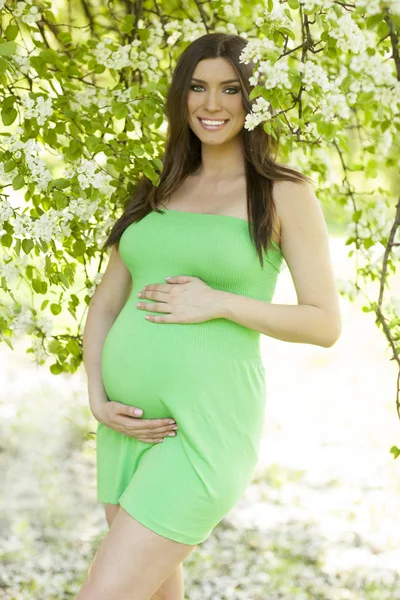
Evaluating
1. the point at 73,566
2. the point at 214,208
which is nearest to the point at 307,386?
the point at 73,566

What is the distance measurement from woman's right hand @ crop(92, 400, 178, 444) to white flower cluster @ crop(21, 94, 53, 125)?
726 mm

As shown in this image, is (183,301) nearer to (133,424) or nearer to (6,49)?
(133,424)

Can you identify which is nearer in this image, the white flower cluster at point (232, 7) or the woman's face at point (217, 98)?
the woman's face at point (217, 98)

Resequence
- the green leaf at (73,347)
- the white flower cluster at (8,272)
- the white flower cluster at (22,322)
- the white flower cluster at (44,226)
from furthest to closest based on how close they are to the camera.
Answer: the green leaf at (73,347) < the white flower cluster at (22,322) < the white flower cluster at (8,272) < the white flower cluster at (44,226)

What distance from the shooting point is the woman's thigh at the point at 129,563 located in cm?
196

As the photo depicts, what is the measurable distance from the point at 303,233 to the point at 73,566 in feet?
8.03

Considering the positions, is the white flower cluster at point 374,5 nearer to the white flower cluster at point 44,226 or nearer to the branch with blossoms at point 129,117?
the branch with blossoms at point 129,117

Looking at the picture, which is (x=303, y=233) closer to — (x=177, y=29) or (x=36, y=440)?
(x=177, y=29)

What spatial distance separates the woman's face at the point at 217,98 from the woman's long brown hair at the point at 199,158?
2 cm

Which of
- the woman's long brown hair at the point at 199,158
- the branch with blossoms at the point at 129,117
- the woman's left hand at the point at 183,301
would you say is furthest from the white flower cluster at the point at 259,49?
the woman's left hand at the point at 183,301

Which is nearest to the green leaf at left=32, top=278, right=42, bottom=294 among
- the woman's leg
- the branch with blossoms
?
the branch with blossoms

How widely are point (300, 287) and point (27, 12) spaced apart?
114 centimetres

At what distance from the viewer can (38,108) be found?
2160 mm

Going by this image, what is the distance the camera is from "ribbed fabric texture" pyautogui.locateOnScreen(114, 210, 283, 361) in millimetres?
2145
